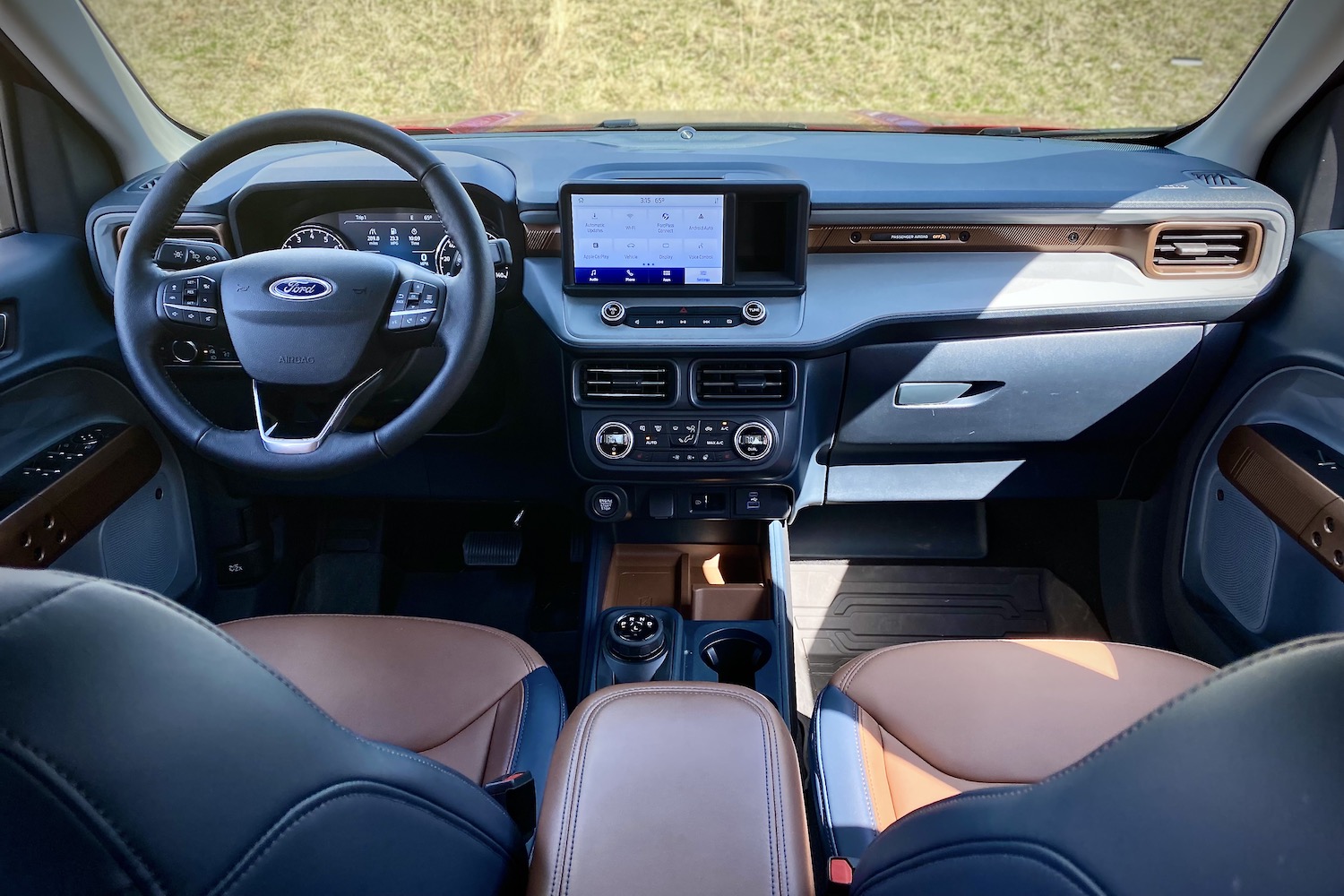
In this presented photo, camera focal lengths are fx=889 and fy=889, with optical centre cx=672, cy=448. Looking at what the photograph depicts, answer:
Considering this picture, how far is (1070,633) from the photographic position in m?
2.43

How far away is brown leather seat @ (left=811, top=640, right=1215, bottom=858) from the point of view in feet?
4.25

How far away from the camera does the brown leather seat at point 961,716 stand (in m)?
1.30

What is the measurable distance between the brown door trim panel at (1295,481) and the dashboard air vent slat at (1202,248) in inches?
14.3

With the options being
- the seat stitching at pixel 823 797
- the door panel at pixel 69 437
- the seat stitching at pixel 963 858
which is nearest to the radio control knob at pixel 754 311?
the seat stitching at pixel 823 797

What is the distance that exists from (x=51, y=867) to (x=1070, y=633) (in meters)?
2.44

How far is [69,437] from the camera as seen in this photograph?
6.06ft

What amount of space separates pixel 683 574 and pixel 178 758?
5.79 ft

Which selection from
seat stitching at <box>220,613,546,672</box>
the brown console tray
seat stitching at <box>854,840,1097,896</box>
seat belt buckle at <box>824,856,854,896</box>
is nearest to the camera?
seat stitching at <box>854,840,1097,896</box>

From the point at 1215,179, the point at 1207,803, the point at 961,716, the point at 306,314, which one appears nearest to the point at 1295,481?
the point at 1215,179

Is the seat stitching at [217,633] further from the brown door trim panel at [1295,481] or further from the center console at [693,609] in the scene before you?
the brown door trim panel at [1295,481]

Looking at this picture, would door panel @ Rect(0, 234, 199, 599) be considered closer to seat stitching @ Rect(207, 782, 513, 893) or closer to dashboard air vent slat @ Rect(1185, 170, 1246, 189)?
seat stitching @ Rect(207, 782, 513, 893)

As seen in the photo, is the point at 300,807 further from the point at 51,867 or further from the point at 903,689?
the point at 903,689

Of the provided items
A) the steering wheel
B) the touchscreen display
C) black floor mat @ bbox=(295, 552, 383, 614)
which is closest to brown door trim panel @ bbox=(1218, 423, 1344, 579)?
the touchscreen display

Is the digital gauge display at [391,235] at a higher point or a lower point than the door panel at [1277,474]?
higher
